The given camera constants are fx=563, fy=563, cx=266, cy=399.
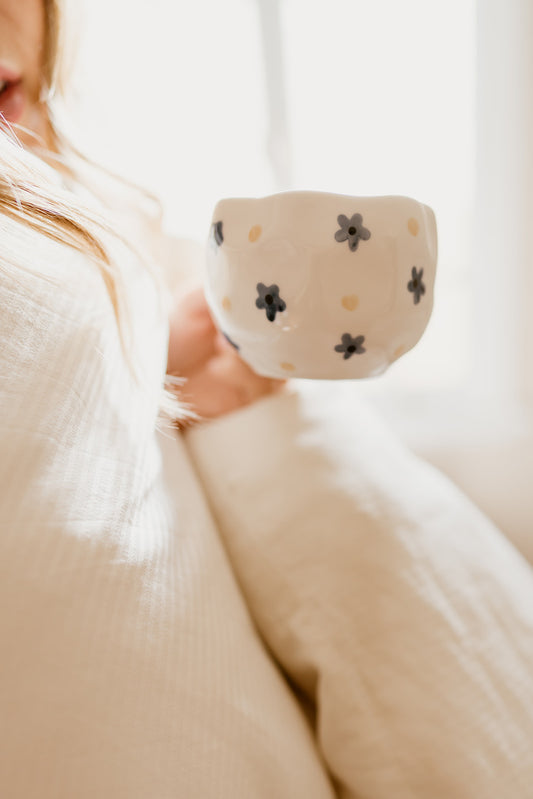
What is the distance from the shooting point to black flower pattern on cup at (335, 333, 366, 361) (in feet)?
0.98

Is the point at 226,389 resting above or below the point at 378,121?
below

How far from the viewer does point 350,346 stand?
0.99ft

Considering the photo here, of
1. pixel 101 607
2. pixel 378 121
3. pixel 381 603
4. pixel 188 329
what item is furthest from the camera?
pixel 378 121

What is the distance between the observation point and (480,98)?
38.1 inches

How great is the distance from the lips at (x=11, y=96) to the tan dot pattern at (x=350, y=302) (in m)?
0.31

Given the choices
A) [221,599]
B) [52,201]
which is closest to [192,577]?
[221,599]

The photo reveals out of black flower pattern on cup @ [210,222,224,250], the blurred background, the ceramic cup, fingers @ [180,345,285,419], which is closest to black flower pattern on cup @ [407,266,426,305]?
the ceramic cup

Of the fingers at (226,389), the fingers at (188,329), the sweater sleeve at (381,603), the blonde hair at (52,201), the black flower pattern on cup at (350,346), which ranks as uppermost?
the blonde hair at (52,201)

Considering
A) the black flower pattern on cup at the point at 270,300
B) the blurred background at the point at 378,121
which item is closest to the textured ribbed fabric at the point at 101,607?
the black flower pattern on cup at the point at 270,300

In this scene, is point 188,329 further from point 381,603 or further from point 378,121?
point 378,121

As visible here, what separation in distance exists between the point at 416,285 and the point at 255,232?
0.09 m

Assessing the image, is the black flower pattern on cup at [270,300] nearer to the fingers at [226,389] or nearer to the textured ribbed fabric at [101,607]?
the textured ribbed fabric at [101,607]

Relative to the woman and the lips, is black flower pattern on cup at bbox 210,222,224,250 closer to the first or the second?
the woman

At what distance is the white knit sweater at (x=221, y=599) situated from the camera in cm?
24
